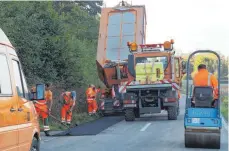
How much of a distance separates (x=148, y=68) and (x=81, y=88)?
5.79m

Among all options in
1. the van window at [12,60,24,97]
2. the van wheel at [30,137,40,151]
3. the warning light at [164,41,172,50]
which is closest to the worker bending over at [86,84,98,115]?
the warning light at [164,41,172,50]

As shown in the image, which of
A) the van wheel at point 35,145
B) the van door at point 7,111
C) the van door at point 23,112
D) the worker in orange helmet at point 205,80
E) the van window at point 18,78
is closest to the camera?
the van door at point 7,111

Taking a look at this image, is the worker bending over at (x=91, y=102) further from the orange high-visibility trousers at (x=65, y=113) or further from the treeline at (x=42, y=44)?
the orange high-visibility trousers at (x=65, y=113)

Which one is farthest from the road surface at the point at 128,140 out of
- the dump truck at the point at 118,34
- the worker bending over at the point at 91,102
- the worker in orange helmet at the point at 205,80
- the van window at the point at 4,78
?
the worker bending over at the point at 91,102

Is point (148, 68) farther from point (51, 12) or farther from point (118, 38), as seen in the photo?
point (51, 12)

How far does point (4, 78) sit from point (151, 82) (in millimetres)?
13867

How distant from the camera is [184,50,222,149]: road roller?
11.7 m

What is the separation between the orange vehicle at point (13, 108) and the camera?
6.46m

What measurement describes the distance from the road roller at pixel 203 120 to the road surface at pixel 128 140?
0.36 metres

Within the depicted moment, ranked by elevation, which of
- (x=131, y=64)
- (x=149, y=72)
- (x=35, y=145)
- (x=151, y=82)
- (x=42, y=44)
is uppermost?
(x=42, y=44)

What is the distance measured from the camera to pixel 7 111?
6.50 metres

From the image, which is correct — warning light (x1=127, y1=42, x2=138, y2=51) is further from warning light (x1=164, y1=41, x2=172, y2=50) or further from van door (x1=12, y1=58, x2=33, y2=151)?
van door (x1=12, y1=58, x2=33, y2=151)

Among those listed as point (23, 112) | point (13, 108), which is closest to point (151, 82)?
point (23, 112)

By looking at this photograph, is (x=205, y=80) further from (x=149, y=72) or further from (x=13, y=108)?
(x=149, y=72)
